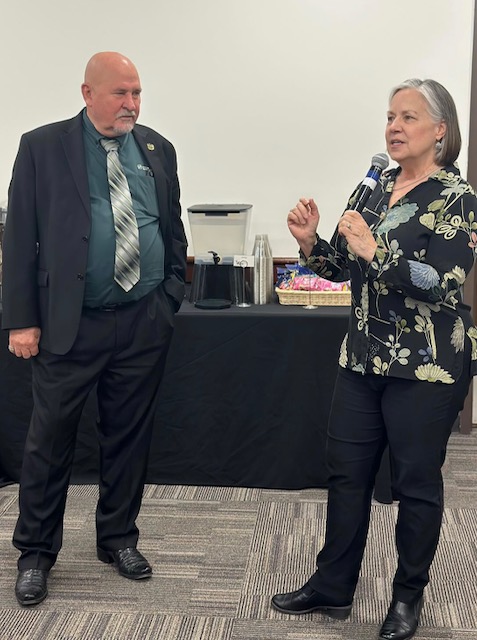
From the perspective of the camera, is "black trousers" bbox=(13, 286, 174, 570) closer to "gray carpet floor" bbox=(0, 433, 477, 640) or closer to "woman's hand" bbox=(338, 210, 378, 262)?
"gray carpet floor" bbox=(0, 433, 477, 640)

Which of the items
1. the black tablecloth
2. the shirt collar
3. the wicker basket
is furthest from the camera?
the wicker basket

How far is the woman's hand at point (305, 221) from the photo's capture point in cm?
224

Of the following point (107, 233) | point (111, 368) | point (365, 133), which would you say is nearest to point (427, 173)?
point (107, 233)

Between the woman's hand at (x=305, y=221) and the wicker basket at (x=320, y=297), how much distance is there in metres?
1.11

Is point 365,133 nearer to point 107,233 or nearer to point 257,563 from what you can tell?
point 107,233

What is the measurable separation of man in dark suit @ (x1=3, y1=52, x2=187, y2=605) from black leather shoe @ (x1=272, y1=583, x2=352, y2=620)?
0.47 m

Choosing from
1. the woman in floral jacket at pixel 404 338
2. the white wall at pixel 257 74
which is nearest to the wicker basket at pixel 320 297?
the white wall at pixel 257 74

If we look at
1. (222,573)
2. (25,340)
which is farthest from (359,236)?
(222,573)

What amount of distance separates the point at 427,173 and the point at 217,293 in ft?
5.06

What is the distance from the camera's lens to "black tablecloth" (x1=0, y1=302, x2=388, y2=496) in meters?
3.22

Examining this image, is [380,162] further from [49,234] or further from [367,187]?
[49,234]

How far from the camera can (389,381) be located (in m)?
2.12

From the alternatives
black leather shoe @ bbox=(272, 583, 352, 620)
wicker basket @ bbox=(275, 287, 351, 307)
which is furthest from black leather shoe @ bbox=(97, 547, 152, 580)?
wicker basket @ bbox=(275, 287, 351, 307)

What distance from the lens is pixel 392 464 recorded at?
223 cm
